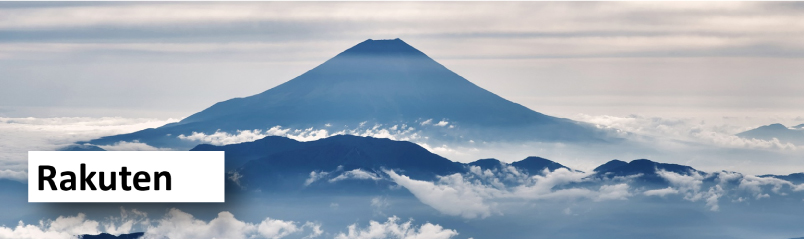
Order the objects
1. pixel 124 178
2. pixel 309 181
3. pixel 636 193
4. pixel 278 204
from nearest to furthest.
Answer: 1. pixel 124 178
2. pixel 278 204
3. pixel 309 181
4. pixel 636 193

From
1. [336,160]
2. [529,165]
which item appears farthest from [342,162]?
[529,165]

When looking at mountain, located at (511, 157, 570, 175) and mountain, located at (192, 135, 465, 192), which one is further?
mountain, located at (511, 157, 570, 175)

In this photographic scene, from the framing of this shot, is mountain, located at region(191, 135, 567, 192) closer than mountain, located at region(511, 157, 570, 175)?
Yes

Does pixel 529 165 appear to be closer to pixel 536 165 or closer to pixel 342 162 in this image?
pixel 536 165

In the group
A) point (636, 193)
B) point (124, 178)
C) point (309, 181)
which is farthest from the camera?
point (636, 193)

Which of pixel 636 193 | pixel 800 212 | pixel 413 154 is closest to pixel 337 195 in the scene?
pixel 413 154

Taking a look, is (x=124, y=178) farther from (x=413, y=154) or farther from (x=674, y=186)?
(x=674, y=186)

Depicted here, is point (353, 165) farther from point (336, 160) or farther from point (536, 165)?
point (536, 165)

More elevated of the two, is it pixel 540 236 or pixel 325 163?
pixel 325 163

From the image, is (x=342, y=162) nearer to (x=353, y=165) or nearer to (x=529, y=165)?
(x=353, y=165)

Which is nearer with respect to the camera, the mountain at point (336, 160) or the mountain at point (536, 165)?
the mountain at point (336, 160)

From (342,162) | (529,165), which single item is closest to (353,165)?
(342,162)
